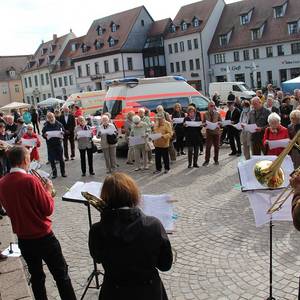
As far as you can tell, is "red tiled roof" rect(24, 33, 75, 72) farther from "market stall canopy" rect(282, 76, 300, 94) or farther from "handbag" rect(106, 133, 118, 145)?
"handbag" rect(106, 133, 118, 145)

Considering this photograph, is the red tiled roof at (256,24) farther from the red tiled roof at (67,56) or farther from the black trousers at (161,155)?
the black trousers at (161,155)

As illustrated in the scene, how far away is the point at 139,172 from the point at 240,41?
4533 cm

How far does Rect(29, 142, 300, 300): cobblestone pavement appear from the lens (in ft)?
17.4

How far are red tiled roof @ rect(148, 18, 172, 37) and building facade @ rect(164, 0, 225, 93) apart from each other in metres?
0.83

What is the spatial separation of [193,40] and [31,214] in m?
56.4

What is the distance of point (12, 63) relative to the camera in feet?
286

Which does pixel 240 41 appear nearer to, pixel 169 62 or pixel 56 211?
pixel 169 62

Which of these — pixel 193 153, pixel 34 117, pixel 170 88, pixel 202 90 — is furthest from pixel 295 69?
pixel 193 153

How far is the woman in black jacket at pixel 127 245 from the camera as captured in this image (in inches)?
116

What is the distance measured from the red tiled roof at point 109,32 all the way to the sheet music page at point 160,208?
60.6 metres

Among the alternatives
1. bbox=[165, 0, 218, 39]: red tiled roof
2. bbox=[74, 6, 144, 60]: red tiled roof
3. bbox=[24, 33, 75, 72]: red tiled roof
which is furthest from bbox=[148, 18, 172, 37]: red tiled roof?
bbox=[24, 33, 75, 72]: red tiled roof

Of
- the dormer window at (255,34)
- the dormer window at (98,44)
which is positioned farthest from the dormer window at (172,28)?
the dormer window at (255,34)

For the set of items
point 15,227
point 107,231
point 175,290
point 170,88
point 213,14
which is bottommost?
point 175,290

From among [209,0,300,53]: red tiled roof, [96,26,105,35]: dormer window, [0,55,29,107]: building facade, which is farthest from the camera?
[0,55,29,107]: building facade
